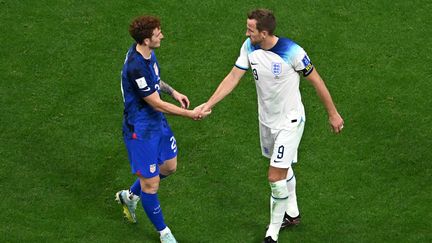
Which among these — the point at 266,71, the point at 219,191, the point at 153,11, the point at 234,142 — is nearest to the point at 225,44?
the point at 153,11

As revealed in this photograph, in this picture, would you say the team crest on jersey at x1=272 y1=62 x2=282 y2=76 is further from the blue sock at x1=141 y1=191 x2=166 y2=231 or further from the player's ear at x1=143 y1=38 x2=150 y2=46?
the blue sock at x1=141 y1=191 x2=166 y2=231

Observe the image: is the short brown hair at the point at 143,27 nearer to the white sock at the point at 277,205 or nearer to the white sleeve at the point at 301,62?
the white sleeve at the point at 301,62

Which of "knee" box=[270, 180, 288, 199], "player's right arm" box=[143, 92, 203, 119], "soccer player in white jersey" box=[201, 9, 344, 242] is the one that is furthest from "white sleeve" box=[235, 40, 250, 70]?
"knee" box=[270, 180, 288, 199]

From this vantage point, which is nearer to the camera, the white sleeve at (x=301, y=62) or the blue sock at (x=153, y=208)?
the white sleeve at (x=301, y=62)

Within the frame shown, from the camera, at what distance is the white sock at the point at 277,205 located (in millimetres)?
10680

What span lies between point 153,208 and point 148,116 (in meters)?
1.14

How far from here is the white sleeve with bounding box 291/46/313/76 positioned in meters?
10.2

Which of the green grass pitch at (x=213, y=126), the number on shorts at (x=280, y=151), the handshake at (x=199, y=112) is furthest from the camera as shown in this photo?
the green grass pitch at (x=213, y=126)

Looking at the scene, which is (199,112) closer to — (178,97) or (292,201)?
(178,97)

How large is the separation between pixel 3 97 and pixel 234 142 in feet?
11.9

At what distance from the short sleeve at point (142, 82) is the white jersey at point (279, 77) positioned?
1146 mm

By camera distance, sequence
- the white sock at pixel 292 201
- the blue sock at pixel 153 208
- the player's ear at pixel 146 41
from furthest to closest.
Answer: the white sock at pixel 292 201, the blue sock at pixel 153 208, the player's ear at pixel 146 41

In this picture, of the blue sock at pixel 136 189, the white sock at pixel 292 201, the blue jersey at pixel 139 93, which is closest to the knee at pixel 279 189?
the white sock at pixel 292 201

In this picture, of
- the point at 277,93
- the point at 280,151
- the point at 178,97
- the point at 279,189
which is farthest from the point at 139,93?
the point at 279,189
